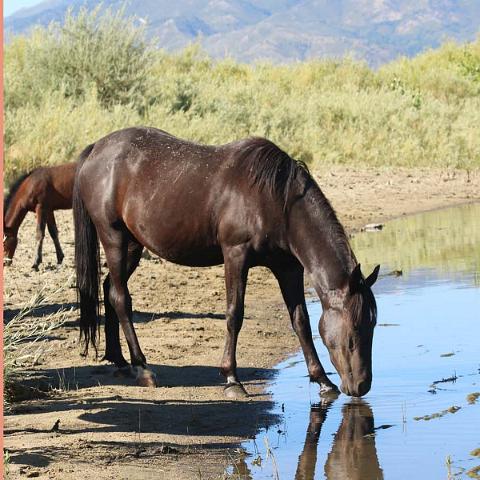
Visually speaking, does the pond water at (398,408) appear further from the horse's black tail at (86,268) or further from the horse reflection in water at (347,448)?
the horse's black tail at (86,268)

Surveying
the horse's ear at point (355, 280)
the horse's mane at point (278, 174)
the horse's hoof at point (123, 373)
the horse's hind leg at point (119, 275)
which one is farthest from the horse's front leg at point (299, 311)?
the horse's hoof at point (123, 373)

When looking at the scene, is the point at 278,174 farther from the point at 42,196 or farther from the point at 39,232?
the point at 42,196

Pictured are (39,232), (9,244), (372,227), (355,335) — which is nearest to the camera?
(355,335)

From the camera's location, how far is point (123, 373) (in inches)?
330

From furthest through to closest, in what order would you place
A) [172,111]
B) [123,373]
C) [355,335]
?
1. [172,111]
2. [123,373]
3. [355,335]

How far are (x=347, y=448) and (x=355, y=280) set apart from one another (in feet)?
3.57

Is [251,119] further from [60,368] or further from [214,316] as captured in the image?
[60,368]

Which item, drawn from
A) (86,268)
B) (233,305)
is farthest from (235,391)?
(86,268)

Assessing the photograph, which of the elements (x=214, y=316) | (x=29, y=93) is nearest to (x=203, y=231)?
(x=214, y=316)

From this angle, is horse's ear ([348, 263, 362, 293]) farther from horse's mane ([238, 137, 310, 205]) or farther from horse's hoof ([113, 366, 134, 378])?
horse's hoof ([113, 366, 134, 378])

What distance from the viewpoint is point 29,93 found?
24.2 m

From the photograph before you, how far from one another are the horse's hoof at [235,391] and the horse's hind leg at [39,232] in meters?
6.12

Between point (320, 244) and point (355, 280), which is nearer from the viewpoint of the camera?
point (355, 280)

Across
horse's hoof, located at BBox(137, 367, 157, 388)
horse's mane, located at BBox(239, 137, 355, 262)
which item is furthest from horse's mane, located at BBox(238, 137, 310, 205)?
horse's hoof, located at BBox(137, 367, 157, 388)
